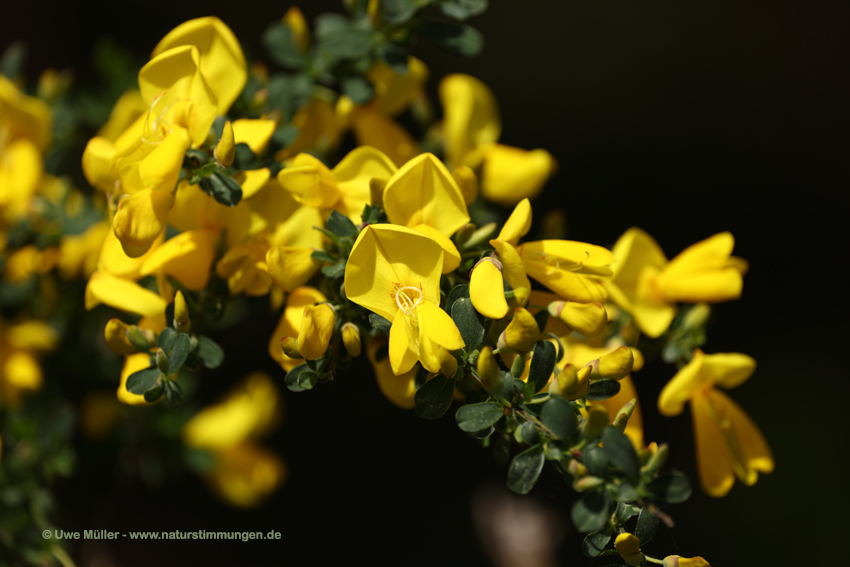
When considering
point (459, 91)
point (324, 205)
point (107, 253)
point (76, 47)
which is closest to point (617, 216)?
point (459, 91)

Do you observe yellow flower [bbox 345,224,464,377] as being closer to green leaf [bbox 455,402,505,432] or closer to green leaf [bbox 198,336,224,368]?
green leaf [bbox 455,402,505,432]

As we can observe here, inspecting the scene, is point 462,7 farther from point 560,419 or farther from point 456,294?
point 560,419

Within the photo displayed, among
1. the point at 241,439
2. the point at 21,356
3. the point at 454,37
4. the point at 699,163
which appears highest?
the point at 454,37

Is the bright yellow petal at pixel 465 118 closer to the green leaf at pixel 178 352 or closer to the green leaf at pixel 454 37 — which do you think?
the green leaf at pixel 454 37

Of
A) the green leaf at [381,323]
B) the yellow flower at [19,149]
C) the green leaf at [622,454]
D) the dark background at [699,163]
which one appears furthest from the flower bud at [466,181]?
the dark background at [699,163]

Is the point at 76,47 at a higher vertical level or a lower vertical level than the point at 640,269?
lower

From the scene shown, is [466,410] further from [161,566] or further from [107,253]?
[161,566]

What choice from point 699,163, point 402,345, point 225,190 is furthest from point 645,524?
point 699,163
